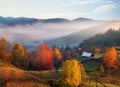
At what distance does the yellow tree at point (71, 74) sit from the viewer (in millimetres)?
146250

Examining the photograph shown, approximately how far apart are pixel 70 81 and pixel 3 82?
27.4 m

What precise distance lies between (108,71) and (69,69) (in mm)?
47252

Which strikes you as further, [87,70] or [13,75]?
[87,70]

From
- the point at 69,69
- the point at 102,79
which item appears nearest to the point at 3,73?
the point at 69,69

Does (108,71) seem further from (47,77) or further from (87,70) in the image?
(47,77)

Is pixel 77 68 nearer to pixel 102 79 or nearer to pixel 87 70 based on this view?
pixel 102 79

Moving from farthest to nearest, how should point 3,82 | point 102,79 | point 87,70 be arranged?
1. point 87,70
2. point 102,79
3. point 3,82

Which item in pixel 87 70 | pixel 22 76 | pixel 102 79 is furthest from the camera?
pixel 87 70

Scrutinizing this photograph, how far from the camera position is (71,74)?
151 metres

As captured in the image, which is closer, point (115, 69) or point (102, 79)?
point (102, 79)

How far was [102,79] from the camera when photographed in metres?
166

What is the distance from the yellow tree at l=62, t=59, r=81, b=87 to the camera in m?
146

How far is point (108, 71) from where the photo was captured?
636 feet

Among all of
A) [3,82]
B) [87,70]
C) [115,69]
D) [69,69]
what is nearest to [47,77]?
[69,69]
